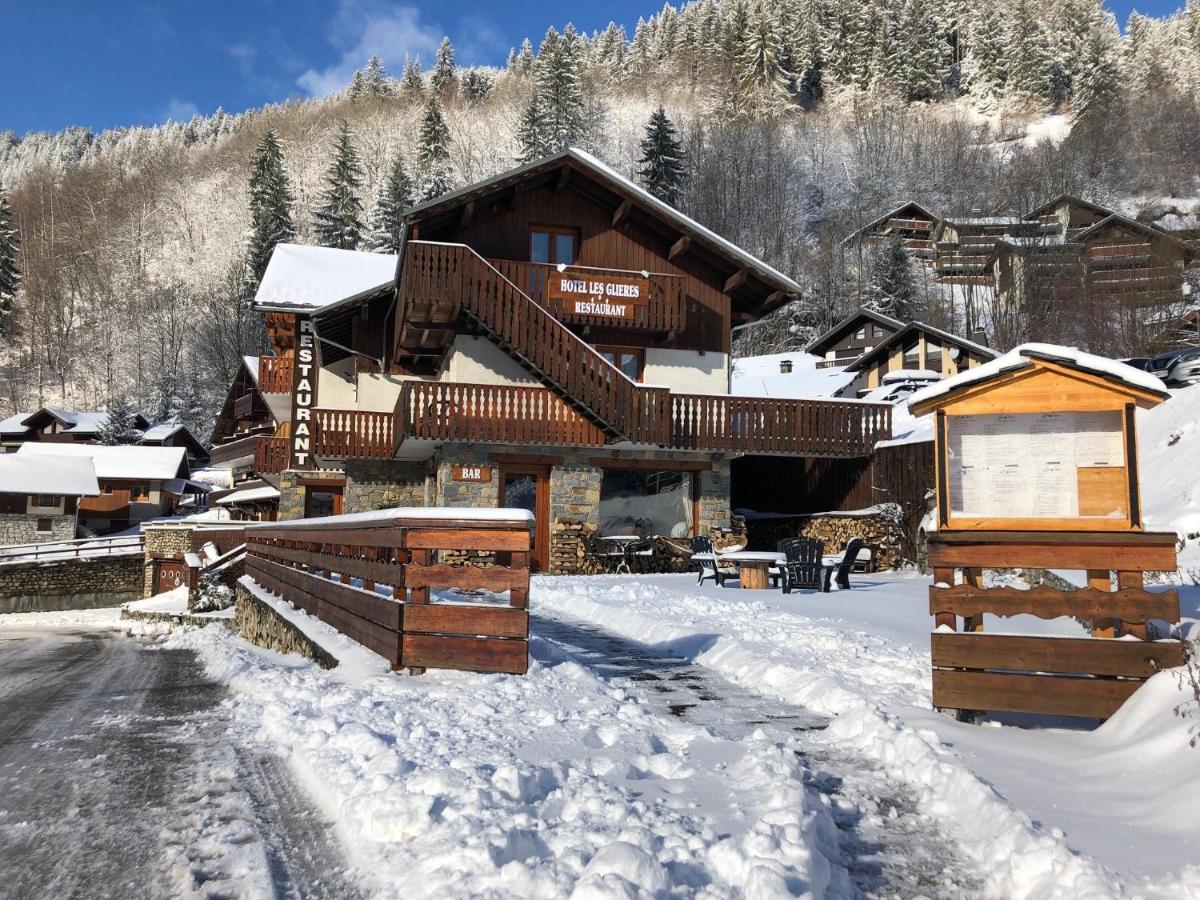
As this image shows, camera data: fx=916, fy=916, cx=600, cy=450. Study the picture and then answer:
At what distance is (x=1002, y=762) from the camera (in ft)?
15.3

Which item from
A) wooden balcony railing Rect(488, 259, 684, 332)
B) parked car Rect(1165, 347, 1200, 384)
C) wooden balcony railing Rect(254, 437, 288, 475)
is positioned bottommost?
wooden balcony railing Rect(254, 437, 288, 475)

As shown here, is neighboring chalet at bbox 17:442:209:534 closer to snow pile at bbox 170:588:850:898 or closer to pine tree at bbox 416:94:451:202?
pine tree at bbox 416:94:451:202

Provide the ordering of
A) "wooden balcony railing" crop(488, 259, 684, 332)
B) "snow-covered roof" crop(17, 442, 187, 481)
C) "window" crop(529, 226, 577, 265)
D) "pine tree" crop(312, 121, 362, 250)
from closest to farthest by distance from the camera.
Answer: "wooden balcony railing" crop(488, 259, 684, 332), "window" crop(529, 226, 577, 265), "snow-covered roof" crop(17, 442, 187, 481), "pine tree" crop(312, 121, 362, 250)

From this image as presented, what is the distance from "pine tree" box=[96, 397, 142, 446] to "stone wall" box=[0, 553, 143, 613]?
29025 mm

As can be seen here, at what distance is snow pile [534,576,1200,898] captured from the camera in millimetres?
3326

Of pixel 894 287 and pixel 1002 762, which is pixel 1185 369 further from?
pixel 894 287

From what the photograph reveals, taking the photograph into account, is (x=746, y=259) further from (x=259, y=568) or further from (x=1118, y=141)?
(x=1118, y=141)

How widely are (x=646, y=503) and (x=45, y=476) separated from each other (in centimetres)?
3783

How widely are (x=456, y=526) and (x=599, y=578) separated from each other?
11.8m

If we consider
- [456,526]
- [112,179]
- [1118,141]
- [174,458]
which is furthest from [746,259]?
[112,179]

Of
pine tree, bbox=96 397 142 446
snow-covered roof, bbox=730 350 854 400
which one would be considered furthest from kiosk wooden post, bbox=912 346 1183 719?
pine tree, bbox=96 397 142 446

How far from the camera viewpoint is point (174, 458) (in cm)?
5600

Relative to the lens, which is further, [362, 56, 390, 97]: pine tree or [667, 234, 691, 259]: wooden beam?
[362, 56, 390, 97]: pine tree

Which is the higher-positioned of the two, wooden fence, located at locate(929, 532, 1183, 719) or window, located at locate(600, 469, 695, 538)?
window, located at locate(600, 469, 695, 538)
